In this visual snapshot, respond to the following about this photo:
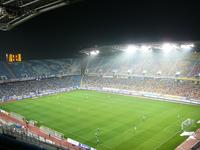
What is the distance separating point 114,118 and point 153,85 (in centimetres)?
2055

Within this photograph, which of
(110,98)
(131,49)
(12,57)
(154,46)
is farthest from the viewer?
(131,49)

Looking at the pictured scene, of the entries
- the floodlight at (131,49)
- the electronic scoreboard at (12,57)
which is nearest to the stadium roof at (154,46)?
the floodlight at (131,49)

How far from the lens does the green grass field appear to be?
24.9 m

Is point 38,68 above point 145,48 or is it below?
below

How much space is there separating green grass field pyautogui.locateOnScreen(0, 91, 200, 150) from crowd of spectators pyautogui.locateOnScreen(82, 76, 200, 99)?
15.8ft

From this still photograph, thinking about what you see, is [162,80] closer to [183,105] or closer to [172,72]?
[172,72]

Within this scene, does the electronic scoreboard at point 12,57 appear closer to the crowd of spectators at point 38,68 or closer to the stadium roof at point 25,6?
the stadium roof at point 25,6

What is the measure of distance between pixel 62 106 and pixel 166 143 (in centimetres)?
2130

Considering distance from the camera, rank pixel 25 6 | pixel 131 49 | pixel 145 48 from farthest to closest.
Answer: pixel 131 49, pixel 145 48, pixel 25 6

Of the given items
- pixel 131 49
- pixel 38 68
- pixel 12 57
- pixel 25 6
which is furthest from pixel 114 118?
pixel 38 68

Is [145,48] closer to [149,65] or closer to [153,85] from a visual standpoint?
[149,65]

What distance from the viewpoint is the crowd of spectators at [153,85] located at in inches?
1761

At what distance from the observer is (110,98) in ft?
154

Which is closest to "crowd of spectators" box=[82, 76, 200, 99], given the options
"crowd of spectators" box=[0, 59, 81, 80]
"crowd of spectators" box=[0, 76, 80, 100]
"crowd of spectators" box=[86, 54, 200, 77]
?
"crowd of spectators" box=[86, 54, 200, 77]
